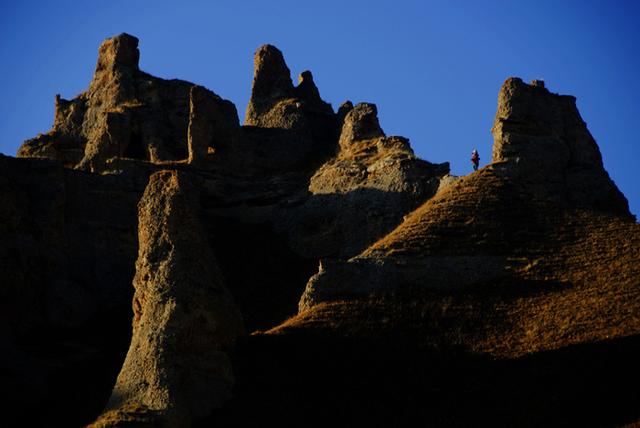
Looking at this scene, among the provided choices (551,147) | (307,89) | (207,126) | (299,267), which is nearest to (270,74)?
(307,89)

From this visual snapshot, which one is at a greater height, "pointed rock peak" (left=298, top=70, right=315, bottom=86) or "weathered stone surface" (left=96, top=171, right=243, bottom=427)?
"pointed rock peak" (left=298, top=70, right=315, bottom=86)

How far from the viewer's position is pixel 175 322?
47844 millimetres

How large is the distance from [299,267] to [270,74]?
18.2m

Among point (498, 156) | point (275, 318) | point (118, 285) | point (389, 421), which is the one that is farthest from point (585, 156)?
point (389, 421)

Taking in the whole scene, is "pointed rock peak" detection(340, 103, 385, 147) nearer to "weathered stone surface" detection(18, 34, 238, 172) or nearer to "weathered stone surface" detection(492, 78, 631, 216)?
"weathered stone surface" detection(18, 34, 238, 172)

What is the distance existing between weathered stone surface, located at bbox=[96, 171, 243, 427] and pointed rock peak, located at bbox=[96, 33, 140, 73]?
3151 centimetres

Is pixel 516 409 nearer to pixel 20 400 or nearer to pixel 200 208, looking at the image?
pixel 20 400

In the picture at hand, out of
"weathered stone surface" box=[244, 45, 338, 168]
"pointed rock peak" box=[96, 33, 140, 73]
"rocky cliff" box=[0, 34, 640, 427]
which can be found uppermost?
"pointed rock peak" box=[96, 33, 140, 73]

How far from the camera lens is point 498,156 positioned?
6456 cm

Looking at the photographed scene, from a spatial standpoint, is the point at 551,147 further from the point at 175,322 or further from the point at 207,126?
the point at 175,322

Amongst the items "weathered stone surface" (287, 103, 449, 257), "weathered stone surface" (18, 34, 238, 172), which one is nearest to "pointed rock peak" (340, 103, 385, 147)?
"weathered stone surface" (287, 103, 449, 257)

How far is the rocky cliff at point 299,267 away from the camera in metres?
47.6

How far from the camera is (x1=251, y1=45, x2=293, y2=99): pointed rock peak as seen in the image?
3231 inches

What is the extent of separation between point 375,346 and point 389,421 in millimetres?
3897
